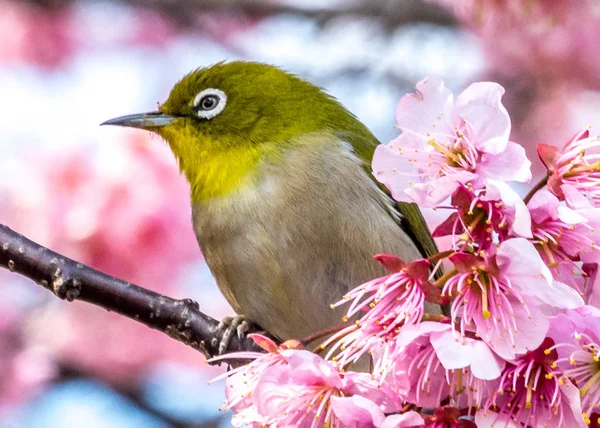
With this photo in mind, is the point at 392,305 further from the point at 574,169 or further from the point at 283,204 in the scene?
the point at 283,204

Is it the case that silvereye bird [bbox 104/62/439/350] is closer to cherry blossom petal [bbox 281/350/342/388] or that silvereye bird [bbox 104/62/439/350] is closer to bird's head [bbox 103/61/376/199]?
bird's head [bbox 103/61/376/199]

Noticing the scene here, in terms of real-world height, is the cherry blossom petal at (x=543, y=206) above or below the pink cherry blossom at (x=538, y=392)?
above

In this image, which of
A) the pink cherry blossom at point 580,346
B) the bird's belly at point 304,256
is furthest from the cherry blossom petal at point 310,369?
the bird's belly at point 304,256

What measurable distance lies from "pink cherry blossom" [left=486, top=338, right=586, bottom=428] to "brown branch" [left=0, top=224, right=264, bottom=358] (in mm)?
1366

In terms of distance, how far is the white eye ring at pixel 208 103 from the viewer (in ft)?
11.9

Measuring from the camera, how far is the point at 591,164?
1791 mm

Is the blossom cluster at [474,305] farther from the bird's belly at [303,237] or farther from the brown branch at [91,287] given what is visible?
the bird's belly at [303,237]

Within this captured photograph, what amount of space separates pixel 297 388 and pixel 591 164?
698 mm

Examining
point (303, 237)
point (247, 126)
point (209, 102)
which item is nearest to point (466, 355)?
point (303, 237)

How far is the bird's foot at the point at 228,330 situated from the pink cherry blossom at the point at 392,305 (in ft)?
4.03

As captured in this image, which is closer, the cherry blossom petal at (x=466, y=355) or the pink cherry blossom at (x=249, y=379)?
the cherry blossom petal at (x=466, y=355)

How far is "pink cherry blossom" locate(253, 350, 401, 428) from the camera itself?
173cm

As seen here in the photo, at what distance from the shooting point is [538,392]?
1.69 m

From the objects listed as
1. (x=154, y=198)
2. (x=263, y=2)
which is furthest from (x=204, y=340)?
(x=263, y=2)
